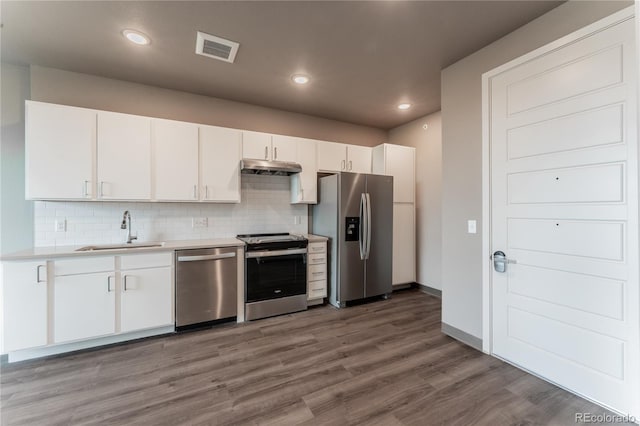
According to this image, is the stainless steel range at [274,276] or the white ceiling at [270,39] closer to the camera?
the white ceiling at [270,39]

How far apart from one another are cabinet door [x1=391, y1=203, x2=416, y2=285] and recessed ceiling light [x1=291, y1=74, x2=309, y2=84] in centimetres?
230

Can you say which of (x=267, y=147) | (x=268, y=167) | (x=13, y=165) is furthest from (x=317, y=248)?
(x=13, y=165)

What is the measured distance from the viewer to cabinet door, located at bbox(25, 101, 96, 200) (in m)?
2.54

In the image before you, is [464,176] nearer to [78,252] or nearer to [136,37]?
[136,37]

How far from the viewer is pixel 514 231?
7.41 feet

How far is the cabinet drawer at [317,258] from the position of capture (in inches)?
144

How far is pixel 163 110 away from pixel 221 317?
105 inches

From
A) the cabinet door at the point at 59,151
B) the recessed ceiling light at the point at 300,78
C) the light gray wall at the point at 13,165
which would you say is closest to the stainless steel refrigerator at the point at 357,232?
the recessed ceiling light at the point at 300,78

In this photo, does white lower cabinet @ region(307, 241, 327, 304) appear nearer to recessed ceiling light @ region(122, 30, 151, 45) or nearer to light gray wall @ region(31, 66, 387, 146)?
light gray wall @ region(31, 66, 387, 146)

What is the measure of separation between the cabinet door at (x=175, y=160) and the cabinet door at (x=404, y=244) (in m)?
3.01

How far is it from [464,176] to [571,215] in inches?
36.0

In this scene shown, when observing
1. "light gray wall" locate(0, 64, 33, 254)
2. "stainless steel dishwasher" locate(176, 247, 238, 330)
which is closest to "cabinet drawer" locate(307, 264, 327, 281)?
"stainless steel dishwasher" locate(176, 247, 238, 330)

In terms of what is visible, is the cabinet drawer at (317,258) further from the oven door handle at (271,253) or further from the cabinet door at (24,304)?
the cabinet door at (24,304)

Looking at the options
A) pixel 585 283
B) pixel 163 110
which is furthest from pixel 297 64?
pixel 585 283
